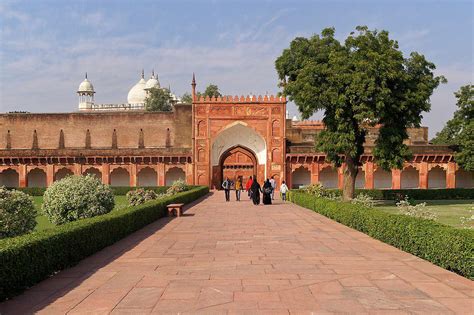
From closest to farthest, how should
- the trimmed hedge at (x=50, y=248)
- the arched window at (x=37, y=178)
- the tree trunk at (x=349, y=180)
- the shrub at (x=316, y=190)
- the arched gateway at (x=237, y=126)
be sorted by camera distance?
1. the trimmed hedge at (x=50, y=248)
2. the tree trunk at (x=349, y=180)
3. the shrub at (x=316, y=190)
4. the arched gateway at (x=237, y=126)
5. the arched window at (x=37, y=178)

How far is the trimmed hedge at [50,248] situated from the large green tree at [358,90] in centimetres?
991

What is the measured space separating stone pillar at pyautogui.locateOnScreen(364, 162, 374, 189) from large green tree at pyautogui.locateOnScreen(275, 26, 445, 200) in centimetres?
1276

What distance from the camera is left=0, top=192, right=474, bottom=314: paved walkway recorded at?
4.72 meters

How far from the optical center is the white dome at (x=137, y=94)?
2272 inches

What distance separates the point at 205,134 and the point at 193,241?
2245cm

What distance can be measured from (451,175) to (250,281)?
96.0 feet

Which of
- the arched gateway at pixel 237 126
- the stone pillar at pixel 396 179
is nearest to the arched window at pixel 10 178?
the arched gateway at pixel 237 126

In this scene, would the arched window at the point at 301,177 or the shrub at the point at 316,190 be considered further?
the arched window at the point at 301,177

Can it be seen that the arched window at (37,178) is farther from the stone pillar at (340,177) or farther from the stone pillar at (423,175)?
A: the stone pillar at (423,175)

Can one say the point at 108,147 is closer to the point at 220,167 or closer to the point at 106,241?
the point at 220,167

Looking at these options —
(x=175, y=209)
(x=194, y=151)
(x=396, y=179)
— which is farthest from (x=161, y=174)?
(x=175, y=209)

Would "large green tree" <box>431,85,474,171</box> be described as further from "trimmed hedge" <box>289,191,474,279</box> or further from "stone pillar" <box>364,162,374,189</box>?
"trimmed hedge" <box>289,191,474,279</box>

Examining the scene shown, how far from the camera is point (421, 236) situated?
728 cm

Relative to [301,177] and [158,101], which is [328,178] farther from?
[158,101]
